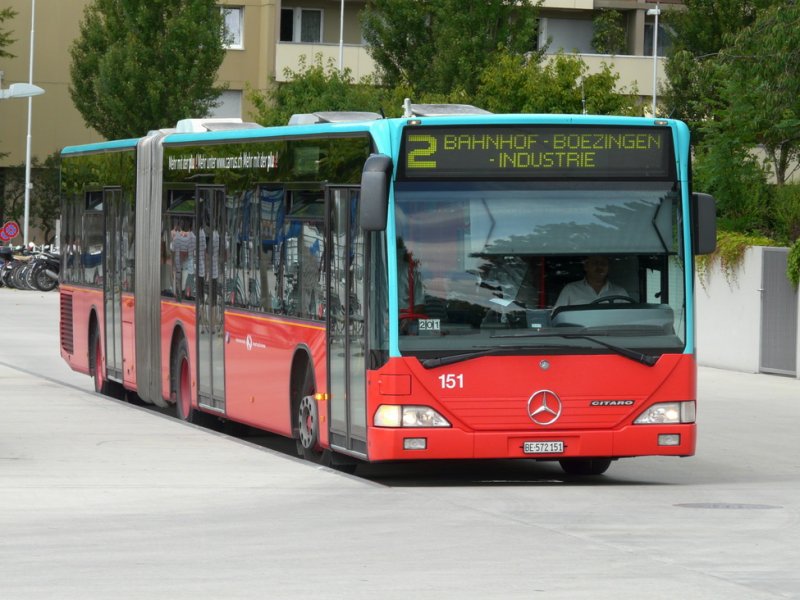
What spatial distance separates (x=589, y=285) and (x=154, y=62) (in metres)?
50.5

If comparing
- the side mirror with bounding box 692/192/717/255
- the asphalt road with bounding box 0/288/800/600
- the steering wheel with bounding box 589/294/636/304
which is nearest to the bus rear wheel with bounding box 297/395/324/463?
the asphalt road with bounding box 0/288/800/600

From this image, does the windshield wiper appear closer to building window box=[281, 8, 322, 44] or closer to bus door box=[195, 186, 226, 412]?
bus door box=[195, 186, 226, 412]

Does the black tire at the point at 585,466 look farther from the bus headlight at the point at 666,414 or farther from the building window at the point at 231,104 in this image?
the building window at the point at 231,104

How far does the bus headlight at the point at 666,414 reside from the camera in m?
14.0

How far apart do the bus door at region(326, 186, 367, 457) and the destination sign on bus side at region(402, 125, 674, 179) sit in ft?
2.30

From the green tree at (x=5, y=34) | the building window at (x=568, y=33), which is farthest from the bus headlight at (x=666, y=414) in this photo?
the building window at (x=568, y=33)

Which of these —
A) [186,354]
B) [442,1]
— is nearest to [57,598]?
[186,354]

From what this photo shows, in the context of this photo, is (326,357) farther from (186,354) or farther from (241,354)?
(186,354)

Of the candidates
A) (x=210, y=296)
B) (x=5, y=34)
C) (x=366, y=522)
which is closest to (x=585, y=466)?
(x=366, y=522)

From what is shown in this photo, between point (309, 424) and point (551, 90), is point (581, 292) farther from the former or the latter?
point (551, 90)

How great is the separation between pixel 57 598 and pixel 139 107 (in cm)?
5477

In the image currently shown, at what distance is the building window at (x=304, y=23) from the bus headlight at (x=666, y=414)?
193ft

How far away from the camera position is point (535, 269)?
13.7 meters

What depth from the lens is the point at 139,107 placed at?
62688 mm
